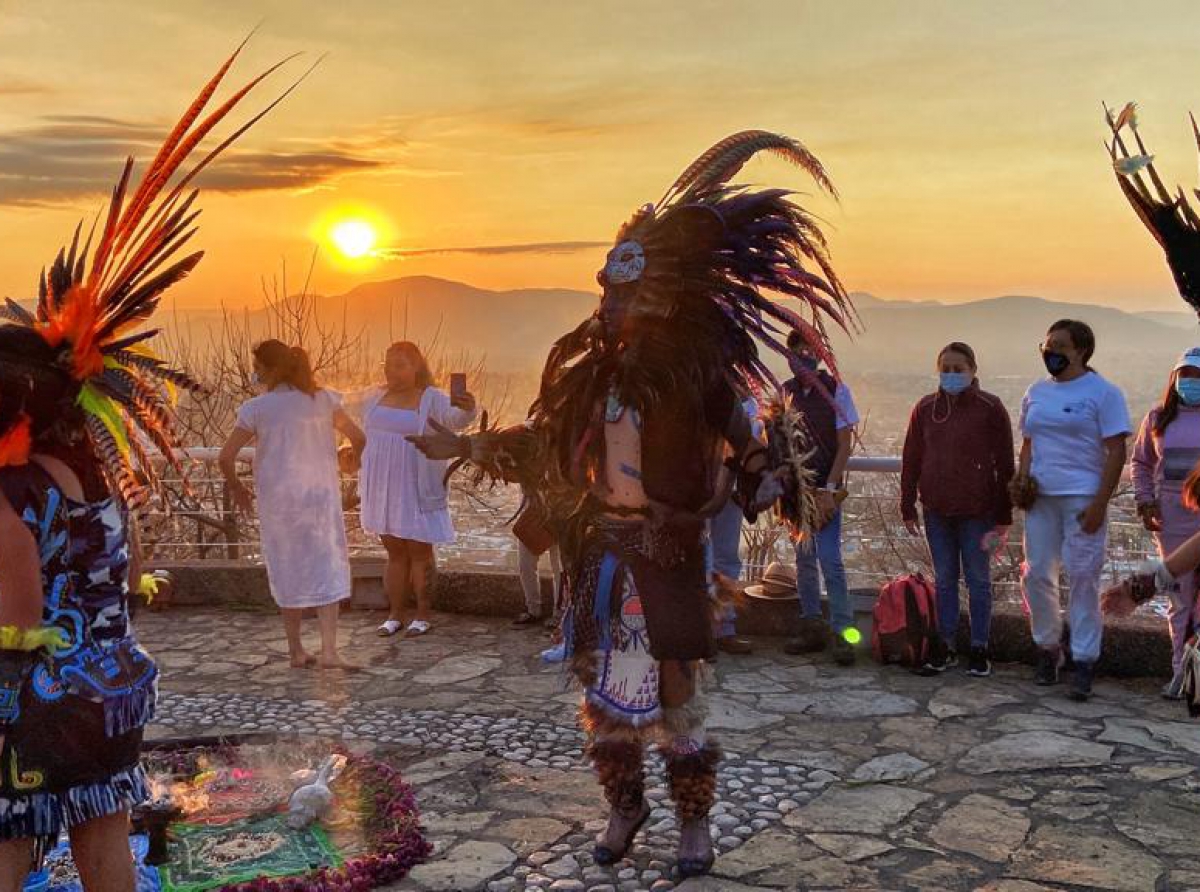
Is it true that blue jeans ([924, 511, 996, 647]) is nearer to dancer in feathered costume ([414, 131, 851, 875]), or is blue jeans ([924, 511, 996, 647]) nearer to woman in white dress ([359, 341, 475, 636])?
dancer in feathered costume ([414, 131, 851, 875])

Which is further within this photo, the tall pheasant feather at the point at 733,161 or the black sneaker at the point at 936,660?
the black sneaker at the point at 936,660

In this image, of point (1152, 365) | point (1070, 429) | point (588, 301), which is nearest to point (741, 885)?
point (588, 301)

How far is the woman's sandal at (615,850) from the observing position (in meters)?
4.66

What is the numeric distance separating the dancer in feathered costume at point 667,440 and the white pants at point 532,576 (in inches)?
148

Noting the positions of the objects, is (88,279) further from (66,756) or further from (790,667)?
(790,667)

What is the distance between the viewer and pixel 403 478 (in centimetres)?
827

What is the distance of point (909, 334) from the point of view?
371 feet

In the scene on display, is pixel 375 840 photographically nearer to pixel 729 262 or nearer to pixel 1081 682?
pixel 729 262

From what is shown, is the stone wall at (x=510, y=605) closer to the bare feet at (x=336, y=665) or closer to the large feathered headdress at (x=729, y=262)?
the bare feet at (x=336, y=665)

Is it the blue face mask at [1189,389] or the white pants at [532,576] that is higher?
the blue face mask at [1189,389]

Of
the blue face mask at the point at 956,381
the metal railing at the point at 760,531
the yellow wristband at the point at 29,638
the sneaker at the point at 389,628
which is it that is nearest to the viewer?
the yellow wristband at the point at 29,638

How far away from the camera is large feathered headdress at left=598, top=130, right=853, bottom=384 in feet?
14.7

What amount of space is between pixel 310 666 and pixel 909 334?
363 ft

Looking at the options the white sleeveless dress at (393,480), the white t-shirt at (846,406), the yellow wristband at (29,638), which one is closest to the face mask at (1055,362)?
the white t-shirt at (846,406)
